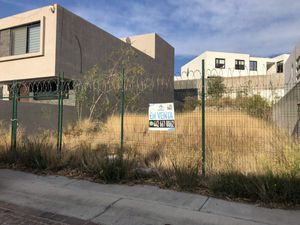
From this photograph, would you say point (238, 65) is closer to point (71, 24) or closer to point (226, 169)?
point (71, 24)

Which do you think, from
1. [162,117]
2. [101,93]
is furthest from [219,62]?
[162,117]

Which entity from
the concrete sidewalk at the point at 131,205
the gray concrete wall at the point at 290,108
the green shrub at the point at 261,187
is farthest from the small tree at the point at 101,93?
the green shrub at the point at 261,187

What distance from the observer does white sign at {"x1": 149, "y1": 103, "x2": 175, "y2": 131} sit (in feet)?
25.1

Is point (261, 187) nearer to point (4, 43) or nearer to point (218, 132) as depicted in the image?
point (218, 132)

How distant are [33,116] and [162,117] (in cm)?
887

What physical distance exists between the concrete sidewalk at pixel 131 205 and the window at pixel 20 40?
494 inches

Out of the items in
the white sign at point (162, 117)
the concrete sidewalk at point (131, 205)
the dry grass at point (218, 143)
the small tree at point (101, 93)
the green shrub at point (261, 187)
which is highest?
the small tree at point (101, 93)

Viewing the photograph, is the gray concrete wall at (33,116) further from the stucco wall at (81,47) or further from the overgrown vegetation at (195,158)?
the stucco wall at (81,47)

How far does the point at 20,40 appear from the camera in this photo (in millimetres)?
18109

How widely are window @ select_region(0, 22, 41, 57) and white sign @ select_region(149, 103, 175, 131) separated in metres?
12.0

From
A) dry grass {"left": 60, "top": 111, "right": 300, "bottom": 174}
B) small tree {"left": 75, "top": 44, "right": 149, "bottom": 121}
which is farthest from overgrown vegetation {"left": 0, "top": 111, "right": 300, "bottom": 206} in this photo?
small tree {"left": 75, "top": 44, "right": 149, "bottom": 121}

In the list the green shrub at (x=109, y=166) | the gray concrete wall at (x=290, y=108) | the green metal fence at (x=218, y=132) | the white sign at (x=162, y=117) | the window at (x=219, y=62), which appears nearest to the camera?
the green metal fence at (x=218, y=132)

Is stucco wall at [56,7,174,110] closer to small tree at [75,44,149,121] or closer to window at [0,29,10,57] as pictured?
small tree at [75,44,149,121]

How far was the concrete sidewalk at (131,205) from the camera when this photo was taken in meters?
4.82
